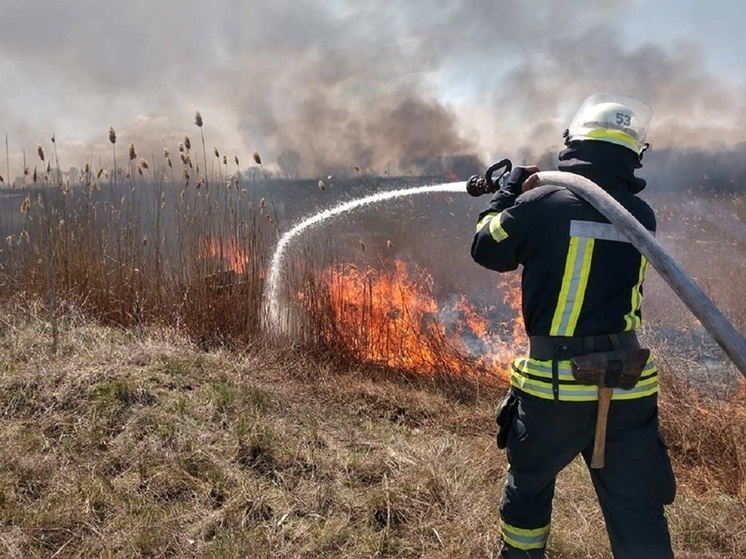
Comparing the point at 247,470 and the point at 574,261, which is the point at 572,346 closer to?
the point at 574,261

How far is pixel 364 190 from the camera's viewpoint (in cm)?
752

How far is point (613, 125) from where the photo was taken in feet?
7.41

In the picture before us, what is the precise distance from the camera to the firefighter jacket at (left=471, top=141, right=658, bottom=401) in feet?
6.94

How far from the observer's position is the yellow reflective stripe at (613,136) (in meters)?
2.25

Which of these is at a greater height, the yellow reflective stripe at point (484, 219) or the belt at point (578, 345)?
the yellow reflective stripe at point (484, 219)

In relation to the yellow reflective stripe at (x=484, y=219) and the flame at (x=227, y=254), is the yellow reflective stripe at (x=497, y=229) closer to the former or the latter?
the yellow reflective stripe at (x=484, y=219)

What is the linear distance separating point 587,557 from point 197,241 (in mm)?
4925

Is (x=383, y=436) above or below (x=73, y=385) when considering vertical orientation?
below

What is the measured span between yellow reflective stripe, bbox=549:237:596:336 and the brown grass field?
1.33 meters

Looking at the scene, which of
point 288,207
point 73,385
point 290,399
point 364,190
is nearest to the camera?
point 73,385

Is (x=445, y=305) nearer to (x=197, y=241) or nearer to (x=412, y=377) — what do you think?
(x=412, y=377)

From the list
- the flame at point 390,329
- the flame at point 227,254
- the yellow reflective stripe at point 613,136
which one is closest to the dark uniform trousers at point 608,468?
the yellow reflective stripe at point 613,136

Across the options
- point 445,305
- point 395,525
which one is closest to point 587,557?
point 395,525

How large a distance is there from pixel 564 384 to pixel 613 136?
1.00 metres
